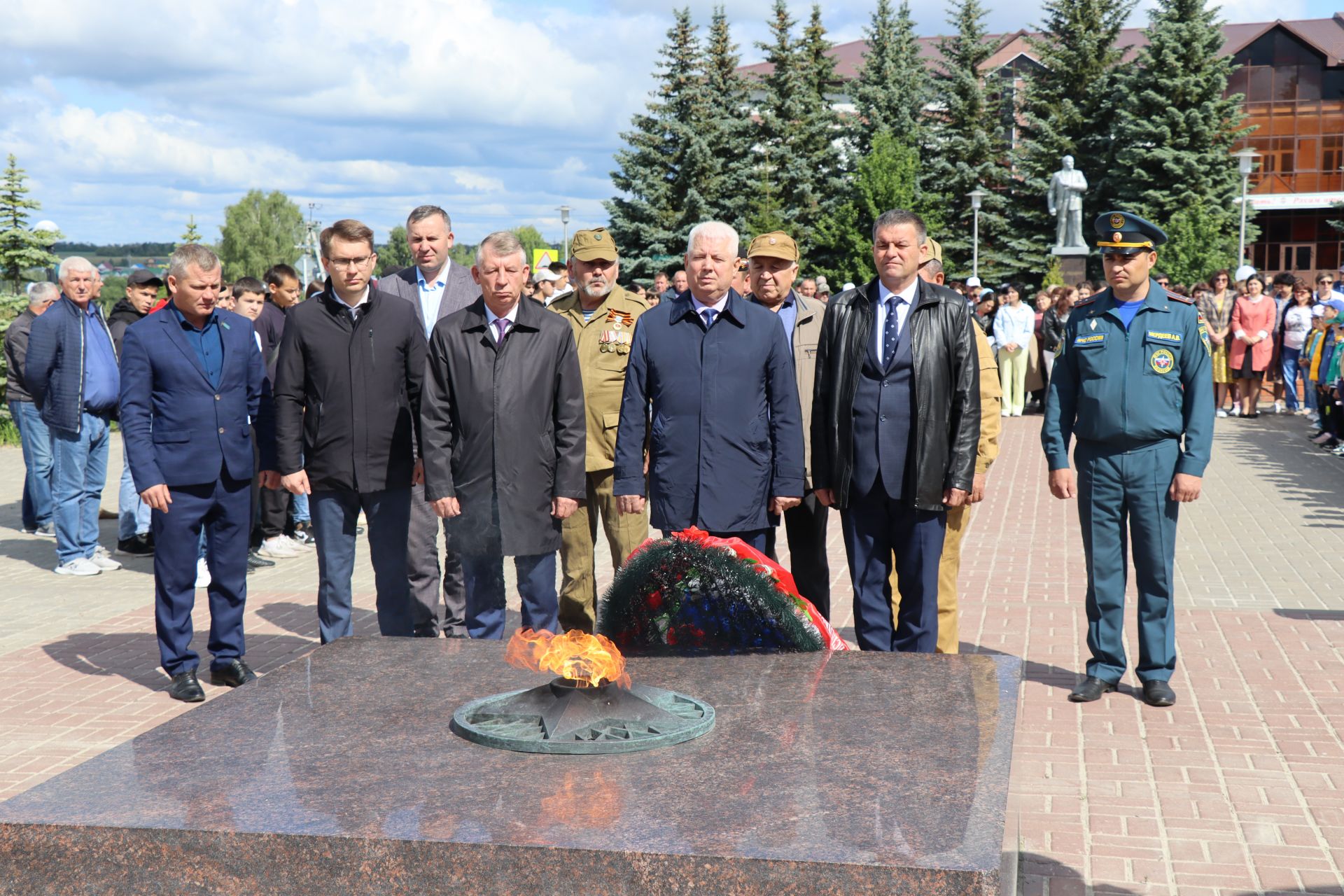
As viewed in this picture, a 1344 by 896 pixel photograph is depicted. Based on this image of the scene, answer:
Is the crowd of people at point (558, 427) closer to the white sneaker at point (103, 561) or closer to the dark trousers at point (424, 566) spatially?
the dark trousers at point (424, 566)

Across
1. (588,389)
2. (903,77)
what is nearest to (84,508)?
(588,389)

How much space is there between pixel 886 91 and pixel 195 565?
45.4m

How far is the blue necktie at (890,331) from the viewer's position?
5.29m

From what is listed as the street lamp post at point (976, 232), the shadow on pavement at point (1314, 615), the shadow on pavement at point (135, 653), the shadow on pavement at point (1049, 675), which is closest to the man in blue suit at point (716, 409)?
the shadow on pavement at point (1049, 675)

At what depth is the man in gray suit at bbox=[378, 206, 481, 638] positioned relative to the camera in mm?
6645

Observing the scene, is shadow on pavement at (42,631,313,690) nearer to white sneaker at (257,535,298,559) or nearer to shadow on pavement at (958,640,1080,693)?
white sneaker at (257,535,298,559)

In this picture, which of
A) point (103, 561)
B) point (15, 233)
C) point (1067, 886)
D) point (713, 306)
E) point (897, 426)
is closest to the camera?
point (1067, 886)

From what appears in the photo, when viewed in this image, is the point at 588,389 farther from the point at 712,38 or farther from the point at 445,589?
the point at 712,38

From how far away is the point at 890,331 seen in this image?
5.32 metres

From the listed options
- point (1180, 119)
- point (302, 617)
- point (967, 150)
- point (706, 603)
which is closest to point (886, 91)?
point (967, 150)

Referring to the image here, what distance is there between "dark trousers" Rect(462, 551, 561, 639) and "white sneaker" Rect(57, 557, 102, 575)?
4761 millimetres

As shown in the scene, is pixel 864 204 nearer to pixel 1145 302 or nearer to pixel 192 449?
pixel 1145 302

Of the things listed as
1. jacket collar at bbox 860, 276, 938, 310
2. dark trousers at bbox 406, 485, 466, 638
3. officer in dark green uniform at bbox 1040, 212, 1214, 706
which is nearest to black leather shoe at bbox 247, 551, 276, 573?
dark trousers at bbox 406, 485, 466, 638

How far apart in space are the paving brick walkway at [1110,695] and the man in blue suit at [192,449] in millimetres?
359
